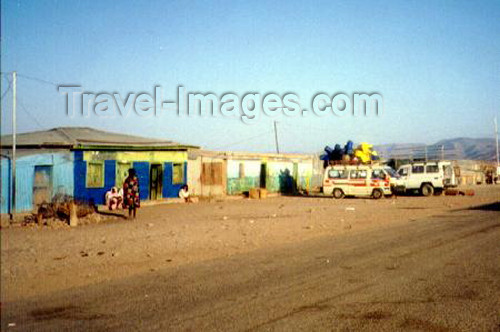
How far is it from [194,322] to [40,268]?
4893 mm

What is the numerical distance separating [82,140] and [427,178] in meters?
21.5

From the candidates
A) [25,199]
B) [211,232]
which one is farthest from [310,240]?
[25,199]

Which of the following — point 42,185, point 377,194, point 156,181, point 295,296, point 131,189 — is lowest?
point 295,296

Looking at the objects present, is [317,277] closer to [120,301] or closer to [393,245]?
[120,301]

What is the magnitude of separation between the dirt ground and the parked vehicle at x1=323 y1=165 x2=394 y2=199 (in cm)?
840

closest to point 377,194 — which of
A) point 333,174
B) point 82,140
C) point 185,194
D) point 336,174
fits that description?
point 336,174

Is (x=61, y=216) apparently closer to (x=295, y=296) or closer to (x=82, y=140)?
(x=82, y=140)

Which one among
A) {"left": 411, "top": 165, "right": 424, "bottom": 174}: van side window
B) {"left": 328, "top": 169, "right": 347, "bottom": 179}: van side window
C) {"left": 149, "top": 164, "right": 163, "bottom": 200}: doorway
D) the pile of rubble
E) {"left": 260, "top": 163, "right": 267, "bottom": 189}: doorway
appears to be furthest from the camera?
{"left": 260, "top": 163, "right": 267, "bottom": 189}: doorway

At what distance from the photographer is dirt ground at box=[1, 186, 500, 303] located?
27.8ft

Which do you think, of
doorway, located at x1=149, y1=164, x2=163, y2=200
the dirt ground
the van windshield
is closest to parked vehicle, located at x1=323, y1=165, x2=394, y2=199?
the van windshield

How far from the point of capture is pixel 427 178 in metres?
30.7

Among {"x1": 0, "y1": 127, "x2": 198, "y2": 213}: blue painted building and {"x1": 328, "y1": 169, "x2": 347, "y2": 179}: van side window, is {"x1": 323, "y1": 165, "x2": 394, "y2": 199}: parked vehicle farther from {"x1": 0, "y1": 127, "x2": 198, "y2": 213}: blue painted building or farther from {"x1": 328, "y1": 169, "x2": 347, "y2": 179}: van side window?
{"x1": 0, "y1": 127, "x2": 198, "y2": 213}: blue painted building

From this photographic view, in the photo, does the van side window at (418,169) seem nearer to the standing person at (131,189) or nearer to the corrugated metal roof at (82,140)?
the corrugated metal roof at (82,140)

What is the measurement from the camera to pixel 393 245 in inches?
437
